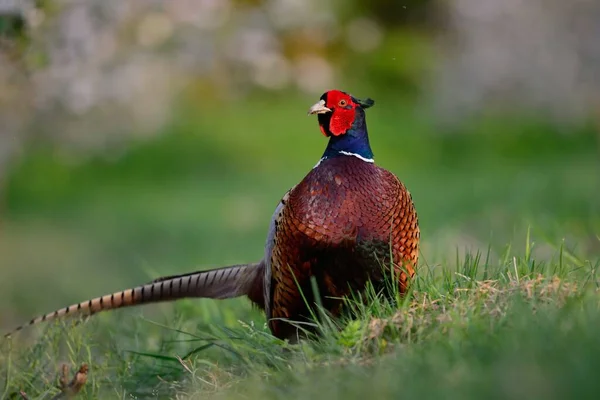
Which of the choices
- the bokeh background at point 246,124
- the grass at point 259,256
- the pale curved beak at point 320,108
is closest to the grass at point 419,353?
the grass at point 259,256

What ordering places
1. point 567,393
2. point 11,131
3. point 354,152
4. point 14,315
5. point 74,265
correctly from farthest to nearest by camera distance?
1. point 74,265
2. point 11,131
3. point 14,315
4. point 354,152
5. point 567,393

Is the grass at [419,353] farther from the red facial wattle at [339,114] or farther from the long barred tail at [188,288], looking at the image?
the red facial wattle at [339,114]

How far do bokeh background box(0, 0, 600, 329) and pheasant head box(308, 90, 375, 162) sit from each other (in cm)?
141

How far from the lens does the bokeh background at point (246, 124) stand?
310 inches

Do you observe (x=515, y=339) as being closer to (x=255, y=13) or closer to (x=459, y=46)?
(x=255, y=13)

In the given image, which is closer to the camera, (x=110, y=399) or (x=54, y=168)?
(x=110, y=399)

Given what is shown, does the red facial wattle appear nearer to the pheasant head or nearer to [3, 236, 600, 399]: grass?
the pheasant head

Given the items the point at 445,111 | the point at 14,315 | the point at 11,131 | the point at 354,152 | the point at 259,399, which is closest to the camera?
the point at 259,399

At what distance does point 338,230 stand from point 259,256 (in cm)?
440

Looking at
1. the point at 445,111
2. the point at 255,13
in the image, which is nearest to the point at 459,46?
the point at 445,111

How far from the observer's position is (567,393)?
7.75 ft

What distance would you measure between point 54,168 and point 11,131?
20.7ft

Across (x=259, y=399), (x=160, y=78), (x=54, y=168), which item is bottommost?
(x=54, y=168)

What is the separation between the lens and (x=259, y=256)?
7941 millimetres
